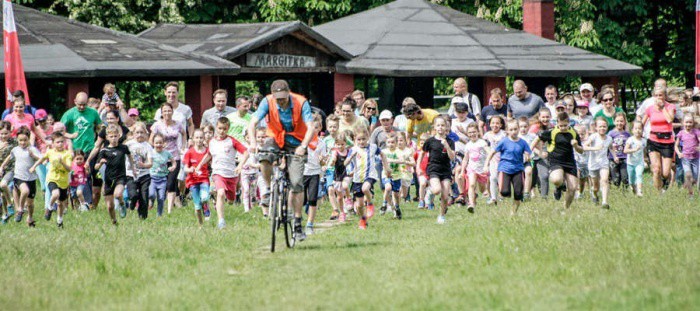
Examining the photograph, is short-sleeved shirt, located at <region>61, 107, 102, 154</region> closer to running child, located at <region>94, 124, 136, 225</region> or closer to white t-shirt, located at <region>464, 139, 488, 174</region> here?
running child, located at <region>94, 124, 136, 225</region>

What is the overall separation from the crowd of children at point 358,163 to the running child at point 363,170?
2 cm

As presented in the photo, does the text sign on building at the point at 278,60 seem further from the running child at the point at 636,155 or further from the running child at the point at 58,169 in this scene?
the running child at the point at 58,169

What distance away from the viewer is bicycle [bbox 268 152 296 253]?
45.9ft

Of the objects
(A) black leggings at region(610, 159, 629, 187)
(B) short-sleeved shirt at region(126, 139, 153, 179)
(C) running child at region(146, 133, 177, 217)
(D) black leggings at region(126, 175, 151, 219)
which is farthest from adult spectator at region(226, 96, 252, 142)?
(A) black leggings at region(610, 159, 629, 187)

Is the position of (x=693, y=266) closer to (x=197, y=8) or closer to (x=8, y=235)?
(x=8, y=235)

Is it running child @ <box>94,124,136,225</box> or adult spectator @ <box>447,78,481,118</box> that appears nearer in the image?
running child @ <box>94,124,136,225</box>

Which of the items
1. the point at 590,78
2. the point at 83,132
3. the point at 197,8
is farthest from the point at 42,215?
the point at 197,8

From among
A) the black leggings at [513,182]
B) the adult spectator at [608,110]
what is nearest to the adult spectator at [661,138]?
the adult spectator at [608,110]

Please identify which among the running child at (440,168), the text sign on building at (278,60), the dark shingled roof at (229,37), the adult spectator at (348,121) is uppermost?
the dark shingled roof at (229,37)

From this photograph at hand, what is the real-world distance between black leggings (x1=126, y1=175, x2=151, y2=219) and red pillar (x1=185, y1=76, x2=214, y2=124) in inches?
443

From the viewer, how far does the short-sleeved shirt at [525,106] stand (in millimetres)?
21812

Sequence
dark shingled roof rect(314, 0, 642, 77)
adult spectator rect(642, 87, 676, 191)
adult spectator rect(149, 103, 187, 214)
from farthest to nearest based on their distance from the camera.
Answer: dark shingled roof rect(314, 0, 642, 77) < adult spectator rect(642, 87, 676, 191) < adult spectator rect(149, 103, 187, 214)

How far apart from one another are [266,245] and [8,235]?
12.2 ft

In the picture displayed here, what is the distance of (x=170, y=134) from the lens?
19.9m
